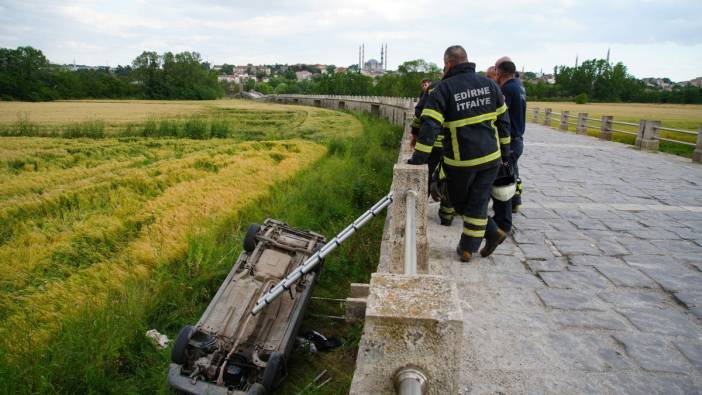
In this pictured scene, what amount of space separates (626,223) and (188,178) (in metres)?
9.07

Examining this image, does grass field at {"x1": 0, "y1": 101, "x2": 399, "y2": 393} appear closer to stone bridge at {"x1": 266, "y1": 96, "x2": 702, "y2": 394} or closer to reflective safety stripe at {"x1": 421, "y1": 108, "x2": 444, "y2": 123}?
stone bridge at {"x1": 266, "y1": 96, "x2": 702, "y2": 394}

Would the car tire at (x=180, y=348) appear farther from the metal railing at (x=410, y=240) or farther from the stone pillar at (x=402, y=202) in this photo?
the metal railing at (x=410, y=240)

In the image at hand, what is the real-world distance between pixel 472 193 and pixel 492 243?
68 cm

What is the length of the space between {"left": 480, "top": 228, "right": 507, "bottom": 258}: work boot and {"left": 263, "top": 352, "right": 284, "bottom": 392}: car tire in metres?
2.39

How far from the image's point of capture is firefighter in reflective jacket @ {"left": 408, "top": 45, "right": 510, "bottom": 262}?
396 centimetres

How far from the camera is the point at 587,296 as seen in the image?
381 centimetres

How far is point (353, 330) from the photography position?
432 centimetres

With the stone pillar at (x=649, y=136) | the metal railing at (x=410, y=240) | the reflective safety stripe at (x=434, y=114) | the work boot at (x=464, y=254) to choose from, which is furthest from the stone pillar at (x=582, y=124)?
the metal railing at (x=410, y=240)

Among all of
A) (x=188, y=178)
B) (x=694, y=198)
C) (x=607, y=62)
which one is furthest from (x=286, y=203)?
(x=607, y=62)

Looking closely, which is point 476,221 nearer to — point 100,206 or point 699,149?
point 100,206

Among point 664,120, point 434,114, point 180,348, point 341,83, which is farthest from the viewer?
point 341,83

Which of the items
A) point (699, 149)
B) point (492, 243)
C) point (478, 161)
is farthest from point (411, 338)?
point (699, 149)

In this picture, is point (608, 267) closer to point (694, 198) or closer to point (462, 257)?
point (462, 257)

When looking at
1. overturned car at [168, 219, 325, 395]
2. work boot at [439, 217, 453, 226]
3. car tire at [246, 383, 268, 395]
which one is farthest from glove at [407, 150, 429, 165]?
car tire at [246, 383, 268, 395]
